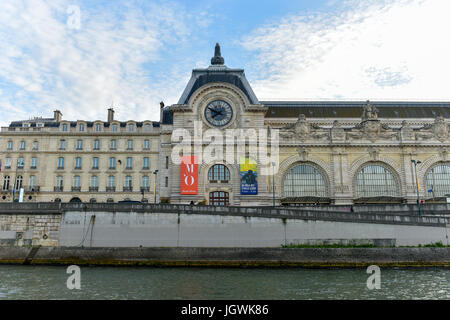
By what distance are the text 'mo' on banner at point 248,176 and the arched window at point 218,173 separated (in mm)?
2193

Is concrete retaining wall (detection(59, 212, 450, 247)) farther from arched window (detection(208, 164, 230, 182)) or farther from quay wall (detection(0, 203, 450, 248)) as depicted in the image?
arched window (detection(208, 164, 230, 182))

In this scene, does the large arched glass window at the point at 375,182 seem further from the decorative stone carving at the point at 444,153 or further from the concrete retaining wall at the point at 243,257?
the concrete retaining wall at the point at 243,257

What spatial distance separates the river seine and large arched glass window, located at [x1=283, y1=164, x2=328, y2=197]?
814 inches

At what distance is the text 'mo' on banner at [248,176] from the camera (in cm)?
4575

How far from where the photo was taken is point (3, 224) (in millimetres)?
32656

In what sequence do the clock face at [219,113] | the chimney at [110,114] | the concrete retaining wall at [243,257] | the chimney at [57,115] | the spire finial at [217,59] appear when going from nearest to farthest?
1. the concrete retaining wall at [243,257]
2. the clock face at [219,113]
3. the chimney at [110,114]
4. the chimney at [57,115]
5. the spire finial at [217,59]

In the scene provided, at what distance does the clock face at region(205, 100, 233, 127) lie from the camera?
48469 millimetres

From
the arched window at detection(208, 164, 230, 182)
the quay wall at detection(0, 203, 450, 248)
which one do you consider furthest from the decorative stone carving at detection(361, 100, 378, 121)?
the quay wall at detection(0, 203, 450, 248)

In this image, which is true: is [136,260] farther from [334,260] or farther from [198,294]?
[334,260]

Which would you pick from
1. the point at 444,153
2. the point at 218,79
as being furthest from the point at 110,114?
the point at 444,153

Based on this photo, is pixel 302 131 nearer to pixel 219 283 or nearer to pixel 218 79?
pixel 218 79

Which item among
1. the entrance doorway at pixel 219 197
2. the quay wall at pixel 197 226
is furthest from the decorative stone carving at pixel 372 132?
the quay wall at pixel 197 226

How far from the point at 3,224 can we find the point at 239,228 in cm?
2047
